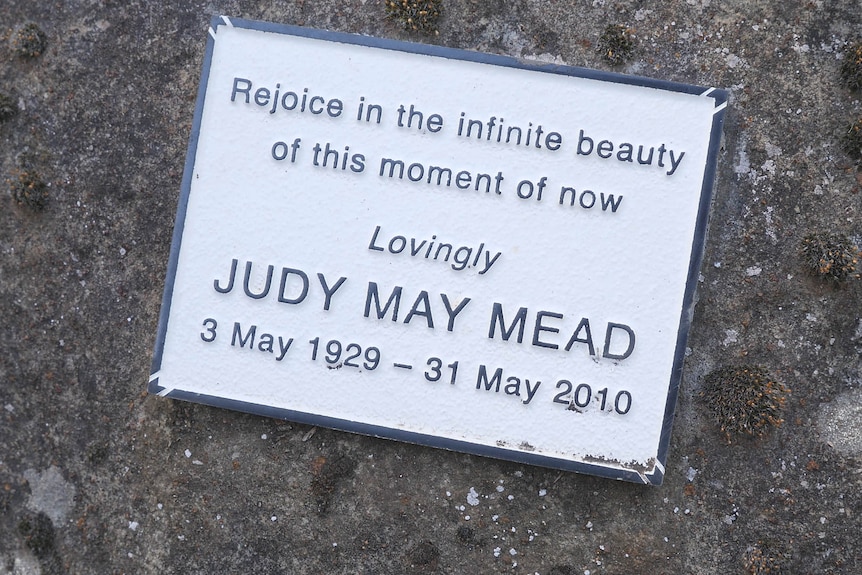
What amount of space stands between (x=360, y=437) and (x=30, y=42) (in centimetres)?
309

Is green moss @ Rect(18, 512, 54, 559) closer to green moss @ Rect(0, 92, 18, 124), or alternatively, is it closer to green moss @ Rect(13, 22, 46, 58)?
green moss @ Rect(0, 92, 18, 124)

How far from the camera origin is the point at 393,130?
9.70 feet

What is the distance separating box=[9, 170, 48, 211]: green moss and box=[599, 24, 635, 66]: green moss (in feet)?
11.3

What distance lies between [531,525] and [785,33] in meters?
3.16

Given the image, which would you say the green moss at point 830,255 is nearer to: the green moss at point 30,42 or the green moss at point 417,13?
the green moss at point 417,13

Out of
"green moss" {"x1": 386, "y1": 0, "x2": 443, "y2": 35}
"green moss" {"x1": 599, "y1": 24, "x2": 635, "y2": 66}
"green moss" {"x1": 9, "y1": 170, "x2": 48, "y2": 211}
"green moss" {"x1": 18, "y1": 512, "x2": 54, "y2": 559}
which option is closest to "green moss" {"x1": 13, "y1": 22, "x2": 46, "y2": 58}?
"green moss" {"x1": 9, "y1": 170, "x2": 48, "y2": 211}

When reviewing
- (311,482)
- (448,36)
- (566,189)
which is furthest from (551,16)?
(311,482)

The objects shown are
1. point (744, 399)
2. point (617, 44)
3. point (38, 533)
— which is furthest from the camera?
point (38, 533)

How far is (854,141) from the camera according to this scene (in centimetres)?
292

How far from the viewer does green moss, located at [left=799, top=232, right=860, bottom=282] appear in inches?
113

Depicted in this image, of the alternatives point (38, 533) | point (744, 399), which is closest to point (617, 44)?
point (744, 399)

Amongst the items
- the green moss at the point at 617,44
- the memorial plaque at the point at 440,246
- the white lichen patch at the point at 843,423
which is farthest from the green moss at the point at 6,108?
the white lichen patch at the point at 843,423

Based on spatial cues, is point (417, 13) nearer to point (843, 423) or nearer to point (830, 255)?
point (830, 255)

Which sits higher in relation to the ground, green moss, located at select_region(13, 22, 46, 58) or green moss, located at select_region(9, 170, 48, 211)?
green moss, located at select_region(13, 22, 46, 58)
